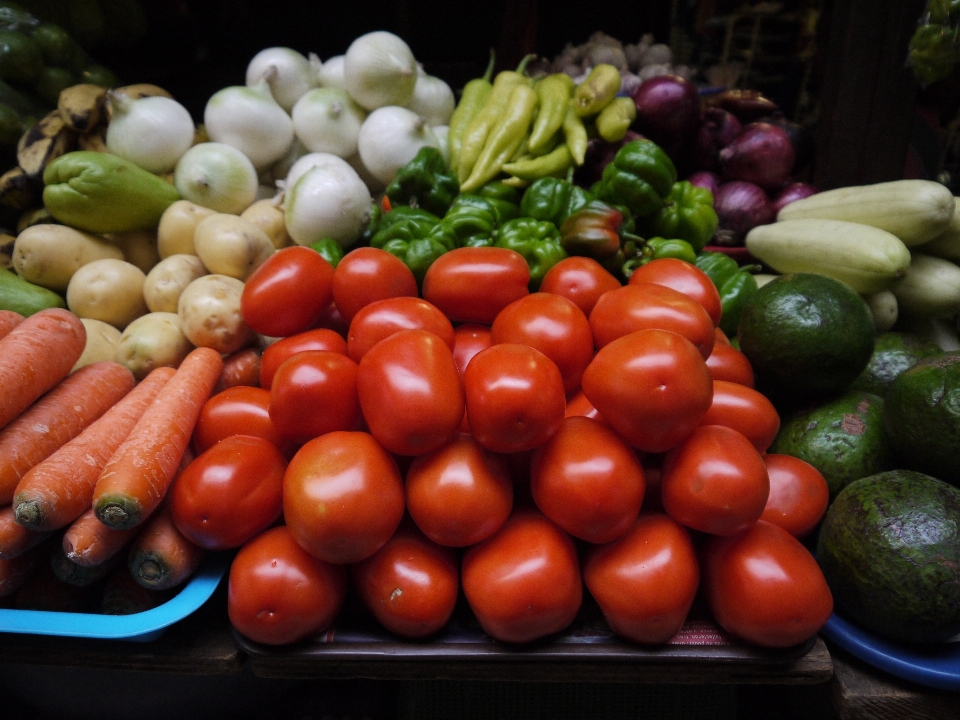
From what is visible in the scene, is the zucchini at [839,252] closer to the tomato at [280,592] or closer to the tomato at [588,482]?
the tomato at [588,482]

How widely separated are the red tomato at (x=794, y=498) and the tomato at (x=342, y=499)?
70 centimetres

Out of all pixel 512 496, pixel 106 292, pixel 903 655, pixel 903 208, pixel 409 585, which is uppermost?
pixel 903 208

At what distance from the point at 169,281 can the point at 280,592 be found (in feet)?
3.64

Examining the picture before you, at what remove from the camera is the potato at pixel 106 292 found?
1.67 meters

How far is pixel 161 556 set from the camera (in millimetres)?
993

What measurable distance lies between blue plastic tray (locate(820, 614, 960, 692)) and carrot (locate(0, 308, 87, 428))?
5.39 ft

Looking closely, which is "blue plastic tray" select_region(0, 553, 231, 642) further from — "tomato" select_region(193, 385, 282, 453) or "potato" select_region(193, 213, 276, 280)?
"potato" select_region(193, 213, 276, 280)

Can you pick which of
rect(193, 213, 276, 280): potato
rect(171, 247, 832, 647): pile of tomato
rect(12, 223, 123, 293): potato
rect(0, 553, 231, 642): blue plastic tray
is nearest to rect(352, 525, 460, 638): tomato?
rect(171, 247, 832, 647): pile of tomato

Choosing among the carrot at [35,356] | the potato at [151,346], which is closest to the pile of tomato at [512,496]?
the carrot at [35,356]

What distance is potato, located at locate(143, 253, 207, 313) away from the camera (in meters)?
1.64

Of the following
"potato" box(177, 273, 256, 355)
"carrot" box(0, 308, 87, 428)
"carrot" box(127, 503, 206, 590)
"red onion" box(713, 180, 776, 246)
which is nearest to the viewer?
"carrot" box(127, 503, 206, 590)

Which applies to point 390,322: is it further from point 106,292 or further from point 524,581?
point 106,292

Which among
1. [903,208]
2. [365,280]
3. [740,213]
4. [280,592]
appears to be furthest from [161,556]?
[740,213]

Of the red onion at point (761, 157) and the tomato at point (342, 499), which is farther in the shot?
the red onion at point (761, 157)
